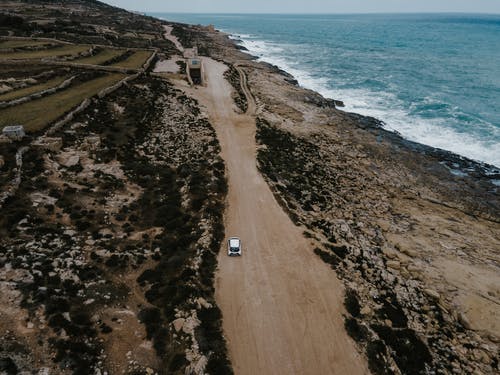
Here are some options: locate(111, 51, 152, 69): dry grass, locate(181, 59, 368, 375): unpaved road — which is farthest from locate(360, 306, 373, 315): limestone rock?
locate(111, 51, 152, 69): dry grass

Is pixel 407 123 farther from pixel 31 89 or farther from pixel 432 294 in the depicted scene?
pixel 31 89

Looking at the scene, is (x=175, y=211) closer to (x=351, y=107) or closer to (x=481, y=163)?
(x=481, y=163)

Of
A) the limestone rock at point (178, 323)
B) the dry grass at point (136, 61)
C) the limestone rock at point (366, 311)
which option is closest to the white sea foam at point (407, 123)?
the limestone rock at point (366, 311)

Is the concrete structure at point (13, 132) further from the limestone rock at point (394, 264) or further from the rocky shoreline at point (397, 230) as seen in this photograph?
the limestone rock at point (394, 264)

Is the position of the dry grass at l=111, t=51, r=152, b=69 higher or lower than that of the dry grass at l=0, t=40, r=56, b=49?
lower

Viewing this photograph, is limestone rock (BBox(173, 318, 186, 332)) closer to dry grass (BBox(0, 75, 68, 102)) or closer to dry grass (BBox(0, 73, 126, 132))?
dry grass (BBox(0, 73, 126, 132))

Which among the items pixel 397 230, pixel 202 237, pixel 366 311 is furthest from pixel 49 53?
pixel 366 311
